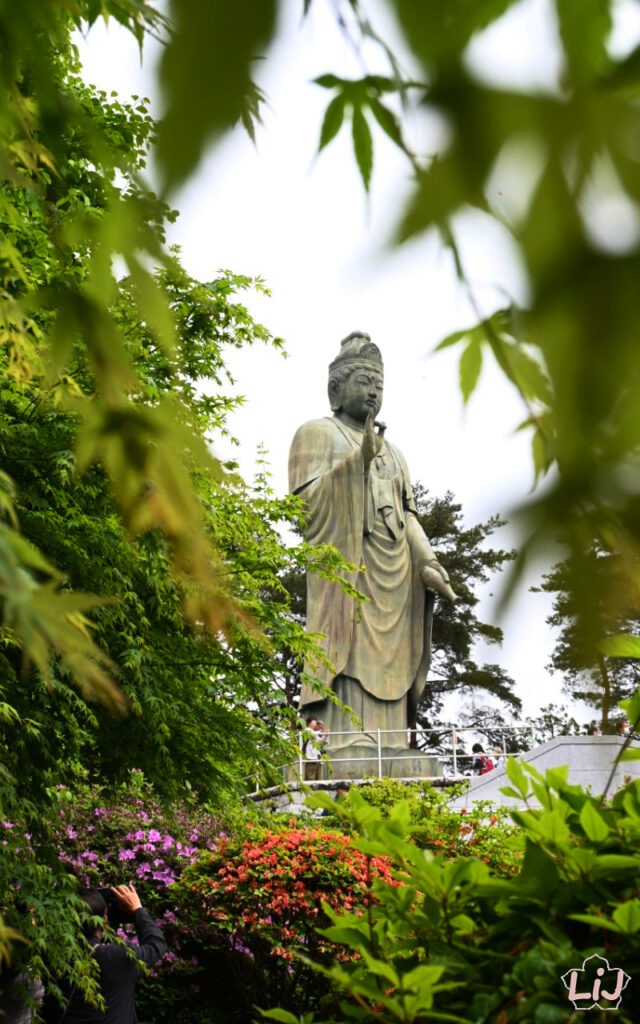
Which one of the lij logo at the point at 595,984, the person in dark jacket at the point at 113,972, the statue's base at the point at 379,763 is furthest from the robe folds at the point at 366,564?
the lij logo at the point at 595,984

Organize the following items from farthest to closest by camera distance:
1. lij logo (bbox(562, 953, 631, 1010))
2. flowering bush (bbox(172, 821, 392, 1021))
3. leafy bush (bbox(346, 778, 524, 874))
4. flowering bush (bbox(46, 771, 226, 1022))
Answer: flowering bush (bbox(46, 771, 226, 1022))
flowering bush (bbox(172, 821, 392, 1021))
leafy bush (bbox(346, 778, 524, 874))
lij logo (bbox(562, 953, 631, 1010))

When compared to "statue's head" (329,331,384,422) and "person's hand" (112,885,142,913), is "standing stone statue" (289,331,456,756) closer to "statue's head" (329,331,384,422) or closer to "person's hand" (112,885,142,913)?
"statue's head" (329,331,384,422)

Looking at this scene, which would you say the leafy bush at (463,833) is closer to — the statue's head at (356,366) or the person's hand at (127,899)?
the person's hand at (127,899)

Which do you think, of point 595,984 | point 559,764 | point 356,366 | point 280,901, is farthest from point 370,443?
point 595,984

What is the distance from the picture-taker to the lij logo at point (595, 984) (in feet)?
4.28

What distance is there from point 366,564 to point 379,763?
8.20 ft

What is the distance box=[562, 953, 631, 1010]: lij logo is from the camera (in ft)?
4.28

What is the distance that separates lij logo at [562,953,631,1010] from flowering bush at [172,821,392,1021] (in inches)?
165

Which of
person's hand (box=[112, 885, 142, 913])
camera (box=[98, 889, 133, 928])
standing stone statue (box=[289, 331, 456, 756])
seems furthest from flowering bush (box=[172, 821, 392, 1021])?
standing stone statue (box=[289, 331, 456, 756])

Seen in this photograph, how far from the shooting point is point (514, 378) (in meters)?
0.71

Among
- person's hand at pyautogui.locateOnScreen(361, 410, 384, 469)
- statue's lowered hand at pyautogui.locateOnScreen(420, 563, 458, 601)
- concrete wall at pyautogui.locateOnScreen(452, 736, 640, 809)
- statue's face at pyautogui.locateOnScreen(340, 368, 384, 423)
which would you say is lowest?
concrete wall at pyautogui.locateOnScreen(452, 736, 640, 809)

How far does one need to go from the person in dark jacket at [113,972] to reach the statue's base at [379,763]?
23.0 feet

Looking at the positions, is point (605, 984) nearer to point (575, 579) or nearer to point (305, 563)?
point (575, 579)

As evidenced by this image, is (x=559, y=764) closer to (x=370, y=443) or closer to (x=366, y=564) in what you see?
(x=366, y=564)
